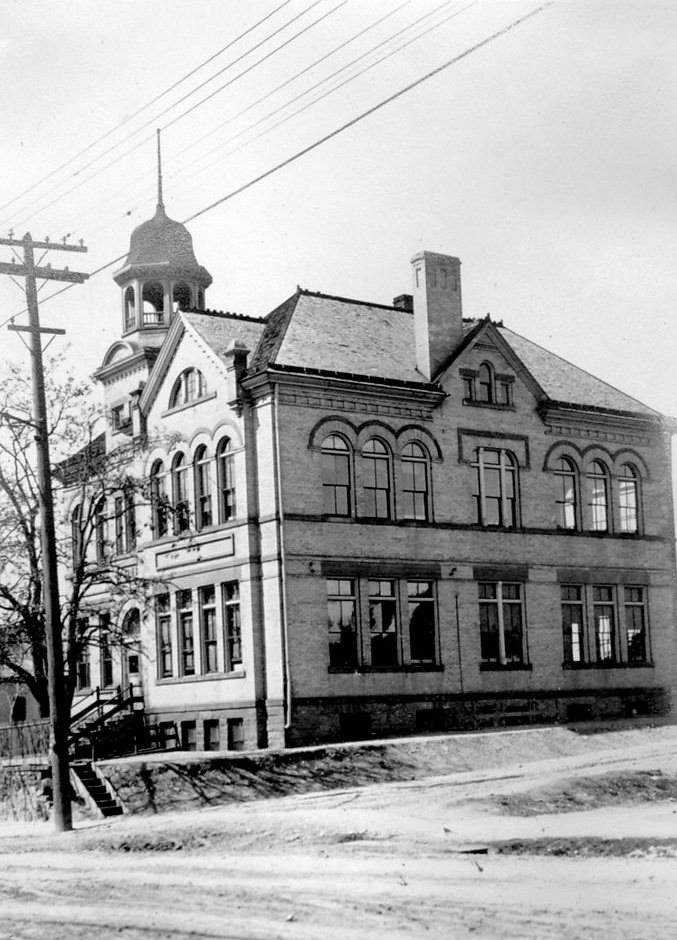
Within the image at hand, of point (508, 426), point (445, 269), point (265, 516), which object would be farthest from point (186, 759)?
point (445, 269)

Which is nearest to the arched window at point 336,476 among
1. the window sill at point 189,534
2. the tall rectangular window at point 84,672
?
the window sill at point 189,534

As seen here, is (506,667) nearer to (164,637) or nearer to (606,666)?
(606,666)

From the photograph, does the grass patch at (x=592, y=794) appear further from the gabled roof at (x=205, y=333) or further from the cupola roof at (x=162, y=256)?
the cupola roof at (x=162, y=256)

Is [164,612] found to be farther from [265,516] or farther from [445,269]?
[445,269]

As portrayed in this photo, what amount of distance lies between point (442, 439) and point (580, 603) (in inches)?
290

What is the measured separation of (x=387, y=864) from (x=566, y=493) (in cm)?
2420

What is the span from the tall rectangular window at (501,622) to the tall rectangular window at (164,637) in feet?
30.9

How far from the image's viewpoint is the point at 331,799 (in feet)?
86.2

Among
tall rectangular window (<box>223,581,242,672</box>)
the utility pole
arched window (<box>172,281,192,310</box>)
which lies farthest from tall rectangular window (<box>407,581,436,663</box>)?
arched window (<box>172,281,192,310</box>)

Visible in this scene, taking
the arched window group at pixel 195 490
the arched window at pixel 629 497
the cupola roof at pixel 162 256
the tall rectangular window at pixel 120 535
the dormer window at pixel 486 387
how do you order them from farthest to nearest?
the cupola roof at pixel 162 256 < the arched window at pixel 629 497 < the tall rectangular window at pixel 120 535 < the dormer window at pixel 486 387 < the arched window group at pixel 195 490

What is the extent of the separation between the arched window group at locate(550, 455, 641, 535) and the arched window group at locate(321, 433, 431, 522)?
549cm

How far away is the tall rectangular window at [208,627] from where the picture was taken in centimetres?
3578

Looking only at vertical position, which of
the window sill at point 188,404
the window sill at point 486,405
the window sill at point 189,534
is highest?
the window sill at point 188,404

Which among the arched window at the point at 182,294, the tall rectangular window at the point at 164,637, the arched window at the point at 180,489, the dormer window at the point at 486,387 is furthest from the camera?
the arched window at the point at 182,294
